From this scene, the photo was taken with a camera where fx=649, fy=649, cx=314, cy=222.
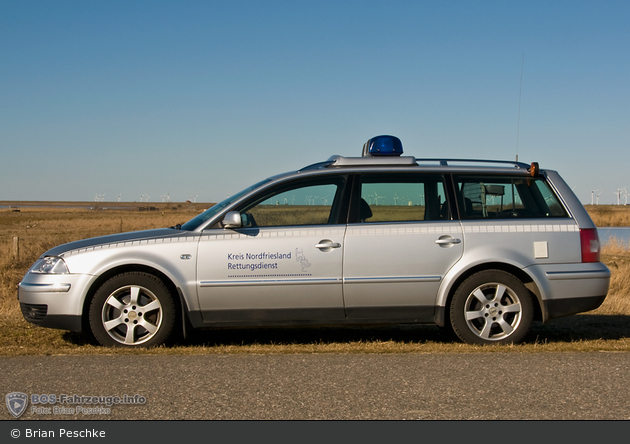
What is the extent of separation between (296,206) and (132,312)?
5.77ft

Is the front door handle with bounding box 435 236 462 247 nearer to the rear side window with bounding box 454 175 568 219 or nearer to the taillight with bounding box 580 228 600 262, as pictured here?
the rear side window with bounding box 454 175 568 219

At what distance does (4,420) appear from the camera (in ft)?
12.4

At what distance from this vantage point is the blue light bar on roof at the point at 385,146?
6.62m

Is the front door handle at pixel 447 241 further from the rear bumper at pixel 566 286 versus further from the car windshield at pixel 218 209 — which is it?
the car windshield at pixel 218 209

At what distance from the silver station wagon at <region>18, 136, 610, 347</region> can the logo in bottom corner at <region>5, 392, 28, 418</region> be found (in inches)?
59.8

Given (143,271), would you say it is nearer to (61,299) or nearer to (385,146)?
(61,299)

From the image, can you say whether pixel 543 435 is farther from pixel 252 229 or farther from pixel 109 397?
pixel 252 229

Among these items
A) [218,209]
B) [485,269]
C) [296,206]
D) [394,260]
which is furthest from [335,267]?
[485,269]

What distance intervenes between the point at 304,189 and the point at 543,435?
3288 millimetres

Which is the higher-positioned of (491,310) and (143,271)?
(143,271)

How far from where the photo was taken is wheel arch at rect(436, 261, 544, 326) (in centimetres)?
594

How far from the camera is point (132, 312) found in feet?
19.0

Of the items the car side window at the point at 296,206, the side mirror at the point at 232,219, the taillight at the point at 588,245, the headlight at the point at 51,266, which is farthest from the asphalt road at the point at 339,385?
the car side window at the point at 296,206

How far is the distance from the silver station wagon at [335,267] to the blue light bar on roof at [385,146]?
0.52 meters
